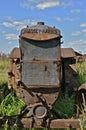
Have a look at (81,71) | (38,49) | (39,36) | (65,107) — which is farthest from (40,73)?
(81,71)

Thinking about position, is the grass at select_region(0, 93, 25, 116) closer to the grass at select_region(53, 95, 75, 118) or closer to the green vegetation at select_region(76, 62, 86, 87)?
the grass at select_region(53, 95, 75, 118)

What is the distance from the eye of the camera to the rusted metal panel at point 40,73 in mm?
6285

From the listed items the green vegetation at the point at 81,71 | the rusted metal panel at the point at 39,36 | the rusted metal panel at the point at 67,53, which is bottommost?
the green vegetation at the point at 81,71

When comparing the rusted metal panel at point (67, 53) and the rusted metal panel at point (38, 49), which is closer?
the rusted metal panel at point (38, 49)

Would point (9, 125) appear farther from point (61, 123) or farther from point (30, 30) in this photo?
point (30, 30)

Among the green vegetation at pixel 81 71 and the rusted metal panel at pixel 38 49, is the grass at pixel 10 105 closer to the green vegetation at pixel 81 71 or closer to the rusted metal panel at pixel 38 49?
the rusted metal panel at pixel 38 49

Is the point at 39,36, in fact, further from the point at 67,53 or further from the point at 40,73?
the point at 67,53

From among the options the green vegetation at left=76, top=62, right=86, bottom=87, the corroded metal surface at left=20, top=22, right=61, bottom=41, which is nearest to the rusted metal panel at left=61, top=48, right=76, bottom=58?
the green vegetation at left=76, top=62, right=86, bottom=87

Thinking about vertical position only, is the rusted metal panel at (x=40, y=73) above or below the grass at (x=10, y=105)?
above

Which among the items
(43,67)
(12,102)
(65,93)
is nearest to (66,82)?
(65,93)

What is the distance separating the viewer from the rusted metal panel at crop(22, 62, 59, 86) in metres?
6.29

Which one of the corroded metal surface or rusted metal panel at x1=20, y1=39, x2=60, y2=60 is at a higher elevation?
the corroded metal surface

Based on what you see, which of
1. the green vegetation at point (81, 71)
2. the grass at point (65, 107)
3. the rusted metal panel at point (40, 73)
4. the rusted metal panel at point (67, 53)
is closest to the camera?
the rusted metal panel at point (40, 73)

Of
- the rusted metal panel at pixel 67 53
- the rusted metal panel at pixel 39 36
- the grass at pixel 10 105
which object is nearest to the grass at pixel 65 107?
the grass at pixel 10 105
